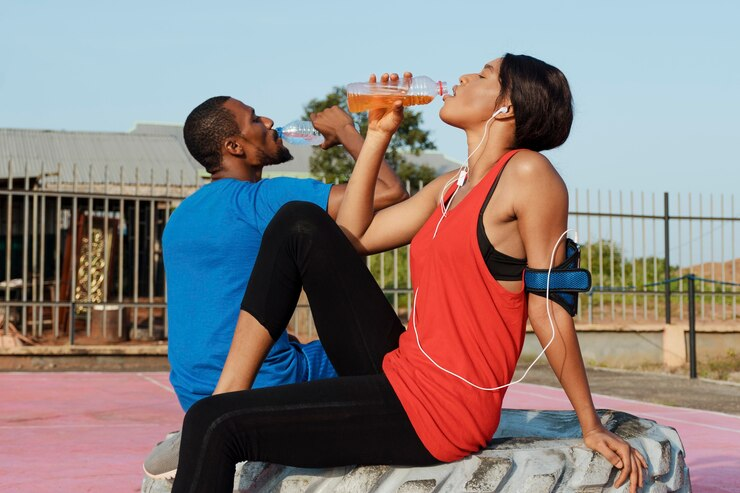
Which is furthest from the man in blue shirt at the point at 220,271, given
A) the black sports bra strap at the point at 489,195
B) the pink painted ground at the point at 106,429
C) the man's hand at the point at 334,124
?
the pink painted ground at the point at 106,429

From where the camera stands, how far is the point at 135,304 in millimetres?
12148

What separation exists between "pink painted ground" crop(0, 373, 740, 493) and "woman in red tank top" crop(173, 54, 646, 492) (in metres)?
2.03

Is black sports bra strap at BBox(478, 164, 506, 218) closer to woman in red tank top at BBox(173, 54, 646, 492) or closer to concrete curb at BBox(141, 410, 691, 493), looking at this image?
woman in red tank top at BBox(173, 54, 646, 492)

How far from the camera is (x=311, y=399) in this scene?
2348 millimetres

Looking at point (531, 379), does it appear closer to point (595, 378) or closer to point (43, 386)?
point (595, 378)

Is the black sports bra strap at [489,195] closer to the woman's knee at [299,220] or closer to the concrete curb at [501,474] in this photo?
the woman's knee at [299,220]

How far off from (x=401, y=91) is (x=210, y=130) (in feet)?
2.66

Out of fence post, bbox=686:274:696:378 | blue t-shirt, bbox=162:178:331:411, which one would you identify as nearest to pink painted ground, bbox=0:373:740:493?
blue t-shirt, bbox=162:178:331:411

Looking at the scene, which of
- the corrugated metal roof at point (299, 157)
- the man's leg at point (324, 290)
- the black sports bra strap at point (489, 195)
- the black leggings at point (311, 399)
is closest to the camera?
the black leggings at point (311, 399)

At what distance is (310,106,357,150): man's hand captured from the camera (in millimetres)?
3680

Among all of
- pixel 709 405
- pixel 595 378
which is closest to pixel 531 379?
pixel 595 378

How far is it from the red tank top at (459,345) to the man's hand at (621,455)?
256mm

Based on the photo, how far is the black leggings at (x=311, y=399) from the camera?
2.28 meters

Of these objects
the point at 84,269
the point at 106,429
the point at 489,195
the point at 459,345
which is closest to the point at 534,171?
the point at 489,195
